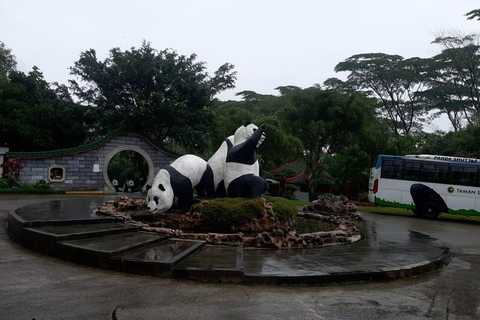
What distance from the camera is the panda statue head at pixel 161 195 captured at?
9.41 m

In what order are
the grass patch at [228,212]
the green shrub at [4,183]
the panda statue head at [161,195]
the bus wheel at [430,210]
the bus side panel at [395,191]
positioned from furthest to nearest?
the green shrub at [4,183] < the bus side panel at [395,191] < the bus wheel at [430,210] < the panda statue head at [161,195] < the grass patch at [228,212]

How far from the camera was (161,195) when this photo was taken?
370 inches

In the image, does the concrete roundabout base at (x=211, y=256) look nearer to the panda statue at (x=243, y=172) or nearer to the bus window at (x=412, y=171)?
the panda statue at (x=243, y=172)

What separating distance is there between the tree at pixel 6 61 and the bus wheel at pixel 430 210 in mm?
32845

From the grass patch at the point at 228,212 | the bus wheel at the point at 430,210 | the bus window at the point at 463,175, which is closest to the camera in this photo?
the grass patch at the point at 228,212

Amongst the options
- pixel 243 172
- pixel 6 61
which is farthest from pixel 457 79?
pixel 6 61

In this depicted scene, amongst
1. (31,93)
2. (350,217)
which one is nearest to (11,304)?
(350,217)

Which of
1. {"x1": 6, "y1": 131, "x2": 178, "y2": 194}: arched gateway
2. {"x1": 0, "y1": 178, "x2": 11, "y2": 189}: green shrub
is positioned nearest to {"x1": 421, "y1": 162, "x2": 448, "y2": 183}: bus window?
{"x1": 6, "y1": 131, "x2": 178, "y2": 194}: arched gateway

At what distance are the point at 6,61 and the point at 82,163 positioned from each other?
17848 millimetres

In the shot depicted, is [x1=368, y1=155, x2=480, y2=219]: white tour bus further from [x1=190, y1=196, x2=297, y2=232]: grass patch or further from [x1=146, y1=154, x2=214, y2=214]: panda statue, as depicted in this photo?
[x1=190, y1=196, x2=297, y2=232]: grass patch

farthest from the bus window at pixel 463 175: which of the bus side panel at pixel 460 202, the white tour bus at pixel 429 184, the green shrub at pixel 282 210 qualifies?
the green shrub at pixel 282 210

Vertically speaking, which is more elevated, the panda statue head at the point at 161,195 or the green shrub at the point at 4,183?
the panda statue head at the point at 161,195

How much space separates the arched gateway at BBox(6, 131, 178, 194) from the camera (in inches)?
825

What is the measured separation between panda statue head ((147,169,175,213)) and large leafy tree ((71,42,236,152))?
13.4m
